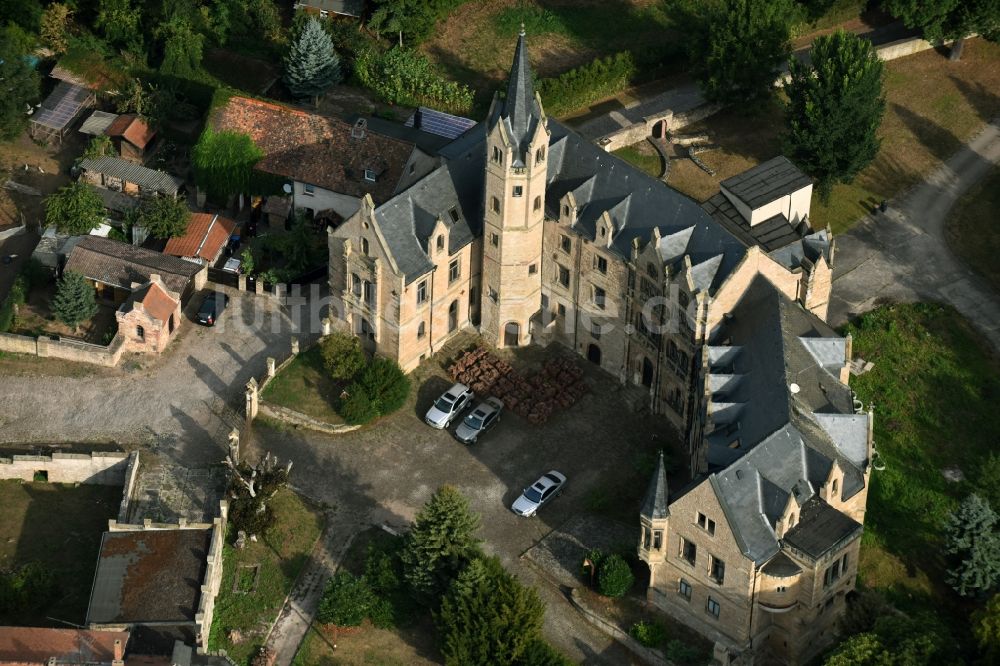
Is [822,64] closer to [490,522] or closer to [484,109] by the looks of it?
[484,109]

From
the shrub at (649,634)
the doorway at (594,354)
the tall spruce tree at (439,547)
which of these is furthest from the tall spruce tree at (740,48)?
the shrub at (649,634)

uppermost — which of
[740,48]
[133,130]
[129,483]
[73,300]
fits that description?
[740,48]

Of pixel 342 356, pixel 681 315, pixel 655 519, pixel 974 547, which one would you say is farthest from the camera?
pixel 342 356

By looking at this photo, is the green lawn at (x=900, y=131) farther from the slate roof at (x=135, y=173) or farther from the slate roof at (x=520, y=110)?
the slate roof at (x=135, y=173)

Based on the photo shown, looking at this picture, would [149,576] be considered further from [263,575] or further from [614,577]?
[614,577]

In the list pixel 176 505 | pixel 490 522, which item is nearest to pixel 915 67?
pixel 490 522

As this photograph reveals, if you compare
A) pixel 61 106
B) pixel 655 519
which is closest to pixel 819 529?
pixel 655 519
